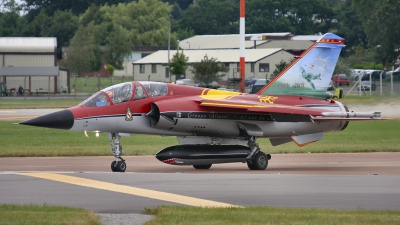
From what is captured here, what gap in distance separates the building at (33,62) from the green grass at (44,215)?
4959cm

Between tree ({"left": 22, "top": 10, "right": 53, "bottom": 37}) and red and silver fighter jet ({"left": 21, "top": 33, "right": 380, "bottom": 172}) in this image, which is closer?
red and silver fighter jet ({"left": 21, "top": 33, "right": 380, "bottom": 172})

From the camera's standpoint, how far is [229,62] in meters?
65.1

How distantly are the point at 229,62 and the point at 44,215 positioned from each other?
56.0 m

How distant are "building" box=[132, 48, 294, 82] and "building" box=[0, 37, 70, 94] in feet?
30.0

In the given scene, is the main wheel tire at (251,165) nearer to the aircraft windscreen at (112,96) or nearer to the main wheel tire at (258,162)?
the main wheel tire at (258,162)

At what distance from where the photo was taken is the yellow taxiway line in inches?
433

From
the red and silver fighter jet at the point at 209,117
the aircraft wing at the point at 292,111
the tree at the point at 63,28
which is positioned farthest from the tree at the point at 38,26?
the aircraft wing at the point at 292,111

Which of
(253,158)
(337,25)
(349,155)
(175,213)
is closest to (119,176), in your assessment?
(175,213)

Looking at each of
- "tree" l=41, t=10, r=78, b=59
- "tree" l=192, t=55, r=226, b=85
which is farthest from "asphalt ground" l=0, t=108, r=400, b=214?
"tree" l=41, t=10, r=78, b=59

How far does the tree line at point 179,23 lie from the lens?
68250 mm

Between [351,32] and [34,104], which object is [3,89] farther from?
[351,32]

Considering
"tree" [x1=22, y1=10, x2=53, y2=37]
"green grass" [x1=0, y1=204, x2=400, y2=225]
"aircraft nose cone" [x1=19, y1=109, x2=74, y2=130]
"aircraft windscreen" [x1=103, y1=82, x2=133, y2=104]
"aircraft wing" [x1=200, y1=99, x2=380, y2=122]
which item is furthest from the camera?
"tree" [x1=22, y1=10, x2=53, y2=37]

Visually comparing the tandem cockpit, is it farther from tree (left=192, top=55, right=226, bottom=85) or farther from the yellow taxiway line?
tree (left=192, top=55, right=226, bottom=85)

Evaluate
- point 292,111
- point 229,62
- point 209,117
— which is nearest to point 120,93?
point 209,117
